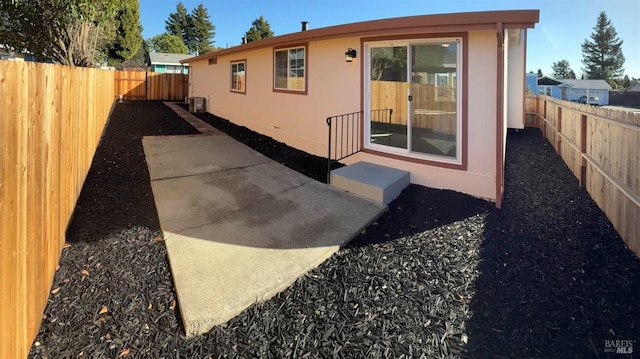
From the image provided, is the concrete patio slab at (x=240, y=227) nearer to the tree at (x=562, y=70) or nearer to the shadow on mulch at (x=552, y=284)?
the shadow on mulch at (x=552, y=284)

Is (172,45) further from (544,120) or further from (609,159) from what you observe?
(609,159)

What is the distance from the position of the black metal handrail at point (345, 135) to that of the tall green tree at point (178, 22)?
5605 centimetres

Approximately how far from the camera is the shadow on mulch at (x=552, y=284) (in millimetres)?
2428

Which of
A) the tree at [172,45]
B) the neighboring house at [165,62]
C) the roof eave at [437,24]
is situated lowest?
the roof eave at [437,24]

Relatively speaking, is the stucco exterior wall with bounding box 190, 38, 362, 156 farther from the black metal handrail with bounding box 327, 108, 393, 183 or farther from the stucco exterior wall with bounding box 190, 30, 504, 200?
the black metal handrail with bounding box 327, 108, 393, 183

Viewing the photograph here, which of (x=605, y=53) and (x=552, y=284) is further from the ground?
(x=605, y=53)

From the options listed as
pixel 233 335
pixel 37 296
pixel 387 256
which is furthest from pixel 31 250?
pixel 387 256

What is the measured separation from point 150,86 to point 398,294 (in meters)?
21.8

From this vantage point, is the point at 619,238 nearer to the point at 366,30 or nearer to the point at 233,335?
the point at 233,335

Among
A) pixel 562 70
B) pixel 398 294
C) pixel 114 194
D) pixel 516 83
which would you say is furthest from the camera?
pixel 562 70

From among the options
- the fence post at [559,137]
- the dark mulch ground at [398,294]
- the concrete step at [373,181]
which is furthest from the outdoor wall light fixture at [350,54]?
the fence post at [559,137]

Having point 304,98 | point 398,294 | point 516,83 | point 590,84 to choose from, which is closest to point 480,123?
point 398,294

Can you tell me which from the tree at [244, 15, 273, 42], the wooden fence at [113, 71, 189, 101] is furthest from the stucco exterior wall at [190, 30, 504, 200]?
the tree at [244, 15, 273, 42]

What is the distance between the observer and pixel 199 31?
54.6 metres
